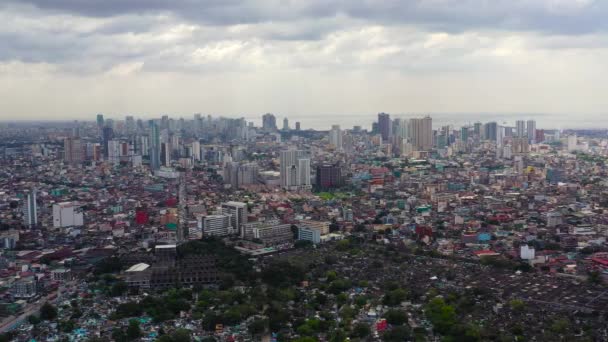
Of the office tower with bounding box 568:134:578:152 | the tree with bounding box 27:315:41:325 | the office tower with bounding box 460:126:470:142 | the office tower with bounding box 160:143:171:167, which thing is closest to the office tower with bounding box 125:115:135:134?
the office tower with bounding box 160:143:171:167

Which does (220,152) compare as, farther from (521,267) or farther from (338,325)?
(338,325)

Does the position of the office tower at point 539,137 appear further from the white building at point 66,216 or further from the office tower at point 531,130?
the white building at point 66,216

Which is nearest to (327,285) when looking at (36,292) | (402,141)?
(36,292)

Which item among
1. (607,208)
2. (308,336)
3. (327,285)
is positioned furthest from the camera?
(607,208)

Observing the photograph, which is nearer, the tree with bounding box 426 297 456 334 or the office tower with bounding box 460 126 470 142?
the tree with bounding box 426 297 456 334

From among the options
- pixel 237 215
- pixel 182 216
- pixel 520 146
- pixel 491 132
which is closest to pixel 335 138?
→ pixel 491 132

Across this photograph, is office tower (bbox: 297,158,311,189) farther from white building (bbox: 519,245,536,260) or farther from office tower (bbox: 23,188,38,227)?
white building (bbox: 519,245,536,260)
